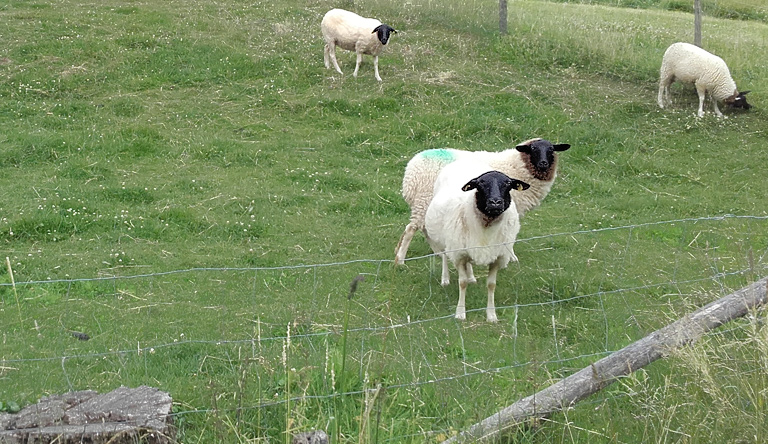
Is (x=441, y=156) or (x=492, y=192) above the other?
(x=492, y=192)

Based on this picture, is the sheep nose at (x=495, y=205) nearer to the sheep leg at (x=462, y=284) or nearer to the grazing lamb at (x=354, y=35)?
the sheep leg at (x=462, y=284)

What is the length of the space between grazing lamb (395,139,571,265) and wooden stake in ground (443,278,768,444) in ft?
12.5

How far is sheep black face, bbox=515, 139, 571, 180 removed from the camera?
7.93 metres

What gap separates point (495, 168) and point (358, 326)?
2.57 metres

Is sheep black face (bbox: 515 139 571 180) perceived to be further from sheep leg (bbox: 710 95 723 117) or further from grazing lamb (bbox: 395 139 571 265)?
sheep leg (bbox: 710 95 723 117)

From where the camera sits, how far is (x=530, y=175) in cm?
812

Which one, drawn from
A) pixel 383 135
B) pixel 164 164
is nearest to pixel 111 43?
pixel 164 164

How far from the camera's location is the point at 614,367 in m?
4.09

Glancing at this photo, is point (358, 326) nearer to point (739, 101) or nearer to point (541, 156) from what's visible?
point (541, 156)

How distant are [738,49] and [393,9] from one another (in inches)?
290

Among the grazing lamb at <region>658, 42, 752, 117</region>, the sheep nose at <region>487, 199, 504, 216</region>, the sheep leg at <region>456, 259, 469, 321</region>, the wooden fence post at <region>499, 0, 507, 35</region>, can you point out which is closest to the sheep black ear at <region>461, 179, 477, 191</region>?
the sheep nose at <region>487, 199, 504, 216</region>

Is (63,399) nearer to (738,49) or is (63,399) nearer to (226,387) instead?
(226,387)

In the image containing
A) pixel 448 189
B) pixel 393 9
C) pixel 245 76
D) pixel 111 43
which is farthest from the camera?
pixel 393 9

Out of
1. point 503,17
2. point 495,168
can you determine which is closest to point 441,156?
point 495,168
